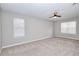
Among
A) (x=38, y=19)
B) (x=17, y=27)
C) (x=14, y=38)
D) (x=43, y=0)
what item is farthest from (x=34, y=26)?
(x=43, y=0)

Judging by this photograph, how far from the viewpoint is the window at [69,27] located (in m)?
1.73

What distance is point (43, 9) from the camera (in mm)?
1706

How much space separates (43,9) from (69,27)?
0.81 metres

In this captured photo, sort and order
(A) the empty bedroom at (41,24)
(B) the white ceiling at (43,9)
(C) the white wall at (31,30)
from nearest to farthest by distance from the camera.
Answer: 1. (B) the white ceiling at (43,9)
2. (A) the empty bedroom at (41,24)
3. (C) the white wall at (31,30)

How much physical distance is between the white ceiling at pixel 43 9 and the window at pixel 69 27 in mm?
202

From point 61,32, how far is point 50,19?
1.51 ft

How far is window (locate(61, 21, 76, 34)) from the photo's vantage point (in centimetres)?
173

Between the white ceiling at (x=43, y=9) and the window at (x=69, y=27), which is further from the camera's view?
the window at (x=69, y=27)

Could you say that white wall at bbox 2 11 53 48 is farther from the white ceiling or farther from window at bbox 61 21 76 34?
window at bbox 61 21 76 34

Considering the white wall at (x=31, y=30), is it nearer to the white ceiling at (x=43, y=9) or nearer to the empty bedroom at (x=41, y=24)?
the empty bedroom at (x=41, y=24)

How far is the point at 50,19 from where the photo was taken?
182cm

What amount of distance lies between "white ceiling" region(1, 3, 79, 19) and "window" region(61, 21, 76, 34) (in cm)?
20

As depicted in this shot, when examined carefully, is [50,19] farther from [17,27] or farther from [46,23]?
[17,27]

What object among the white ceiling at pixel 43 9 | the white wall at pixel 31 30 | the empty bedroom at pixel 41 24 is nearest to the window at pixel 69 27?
the empty bedroom at pixel 41 24
